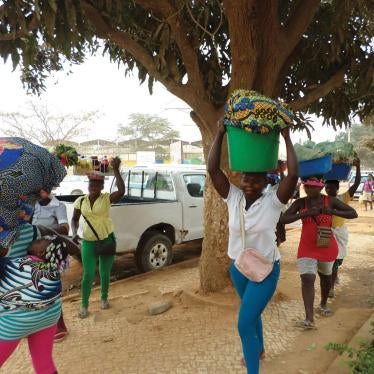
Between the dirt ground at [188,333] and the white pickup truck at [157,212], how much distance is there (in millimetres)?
791

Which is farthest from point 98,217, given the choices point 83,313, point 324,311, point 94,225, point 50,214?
point 324,311

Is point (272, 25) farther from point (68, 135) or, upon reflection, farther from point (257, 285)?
point (68, 135)

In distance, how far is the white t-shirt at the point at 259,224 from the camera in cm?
281

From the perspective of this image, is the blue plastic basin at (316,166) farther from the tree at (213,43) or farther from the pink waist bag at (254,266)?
the pink waist bag at (254,266)

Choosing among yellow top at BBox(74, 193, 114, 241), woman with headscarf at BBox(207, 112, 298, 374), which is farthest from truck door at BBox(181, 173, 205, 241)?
woman with headscarf at BBox(207, 112, 298, 374)

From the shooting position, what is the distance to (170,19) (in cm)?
430

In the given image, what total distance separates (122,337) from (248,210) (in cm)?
201

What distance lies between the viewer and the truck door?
7.26 meters

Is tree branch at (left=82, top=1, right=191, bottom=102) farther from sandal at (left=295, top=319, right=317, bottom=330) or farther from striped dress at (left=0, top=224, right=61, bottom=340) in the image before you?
striped dress at (left=0, top=224, right=61, bottom=340)

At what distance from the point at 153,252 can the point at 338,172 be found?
10.9 ft

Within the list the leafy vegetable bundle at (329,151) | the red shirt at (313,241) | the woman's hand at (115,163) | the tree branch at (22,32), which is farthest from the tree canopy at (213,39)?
the red shirt at (313,241)

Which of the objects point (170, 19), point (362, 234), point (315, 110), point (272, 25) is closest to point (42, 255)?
point (170, 19)

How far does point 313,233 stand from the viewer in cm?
408

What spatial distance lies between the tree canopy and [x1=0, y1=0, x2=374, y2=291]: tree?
0.03ft
